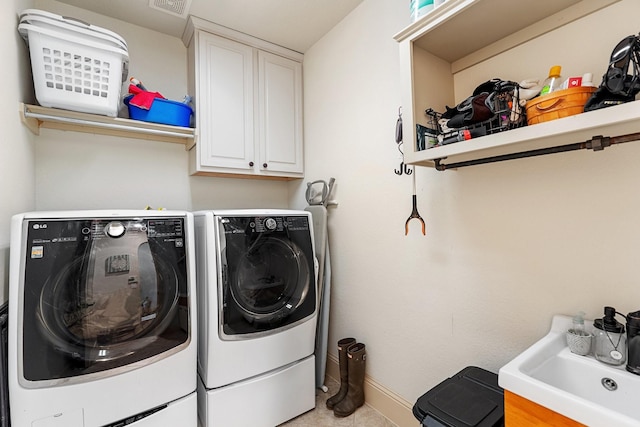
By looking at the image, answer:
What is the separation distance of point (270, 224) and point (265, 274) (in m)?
0.30

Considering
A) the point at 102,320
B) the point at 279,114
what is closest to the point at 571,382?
the point at 102,320

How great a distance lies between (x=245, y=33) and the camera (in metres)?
2.22

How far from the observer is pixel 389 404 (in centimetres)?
179

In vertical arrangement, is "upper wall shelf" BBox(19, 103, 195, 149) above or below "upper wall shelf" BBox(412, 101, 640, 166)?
above

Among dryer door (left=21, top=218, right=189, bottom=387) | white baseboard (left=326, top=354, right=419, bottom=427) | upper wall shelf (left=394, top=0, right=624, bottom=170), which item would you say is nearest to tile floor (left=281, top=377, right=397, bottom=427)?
white baseboard (left=326, top=354, right=419, bottom=427)

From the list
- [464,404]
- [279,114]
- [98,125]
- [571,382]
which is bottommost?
[464,404]

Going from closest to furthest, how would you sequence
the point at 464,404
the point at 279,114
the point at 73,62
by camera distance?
the point at 464,404 → the point at 73,62 → the point at 279,114

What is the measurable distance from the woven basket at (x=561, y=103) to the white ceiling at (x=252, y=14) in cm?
151

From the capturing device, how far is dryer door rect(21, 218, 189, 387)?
1164mm

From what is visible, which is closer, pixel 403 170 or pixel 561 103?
pixel 561 103

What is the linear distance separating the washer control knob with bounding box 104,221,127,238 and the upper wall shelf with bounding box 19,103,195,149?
2.68ft

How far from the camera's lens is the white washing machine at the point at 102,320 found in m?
1.14

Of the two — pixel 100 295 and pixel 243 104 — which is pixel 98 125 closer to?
pixel 243 104

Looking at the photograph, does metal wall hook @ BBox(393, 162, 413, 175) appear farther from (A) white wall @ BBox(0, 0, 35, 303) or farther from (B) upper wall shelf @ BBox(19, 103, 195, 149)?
(A) white wall @ BBox(0, 0, 35, 303)
